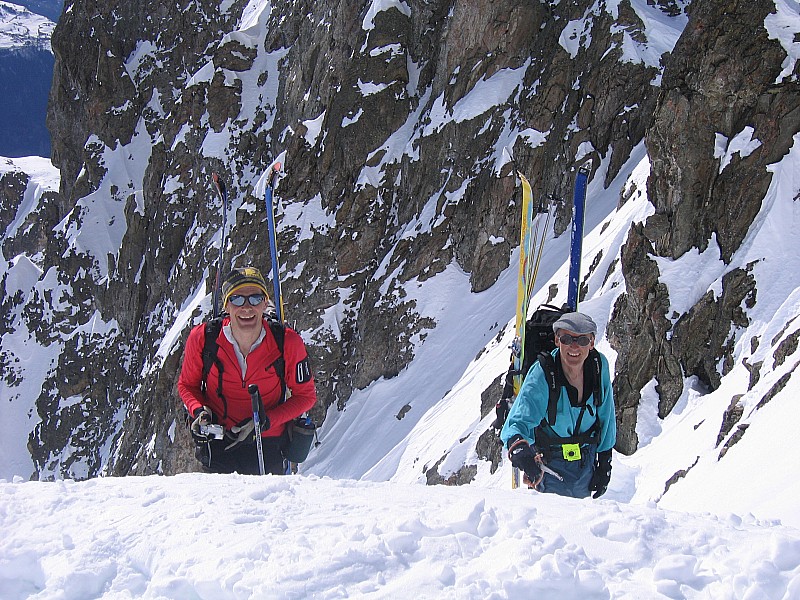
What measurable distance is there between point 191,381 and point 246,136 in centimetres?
4739

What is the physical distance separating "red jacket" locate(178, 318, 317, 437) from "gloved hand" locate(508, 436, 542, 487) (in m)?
1.72

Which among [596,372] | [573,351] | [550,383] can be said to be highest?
[573,351]

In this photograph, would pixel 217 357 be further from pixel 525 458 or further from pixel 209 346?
pixel 525 458

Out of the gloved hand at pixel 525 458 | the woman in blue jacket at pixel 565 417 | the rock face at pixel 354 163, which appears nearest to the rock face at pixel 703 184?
the rock face at pixel 354 163

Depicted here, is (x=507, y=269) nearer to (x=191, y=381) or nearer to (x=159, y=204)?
(x=191, y=381)

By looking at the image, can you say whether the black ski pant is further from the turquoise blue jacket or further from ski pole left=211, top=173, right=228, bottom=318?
ski pole left=211, top=173, right=228, bottom=318

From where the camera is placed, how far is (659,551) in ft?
9.37

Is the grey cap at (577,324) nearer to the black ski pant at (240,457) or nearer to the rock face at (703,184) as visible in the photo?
the black ski pant at (240,457)

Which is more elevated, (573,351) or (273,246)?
(573,351)

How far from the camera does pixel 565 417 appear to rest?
4.89m

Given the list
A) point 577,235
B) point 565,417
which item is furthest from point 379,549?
point 577,235

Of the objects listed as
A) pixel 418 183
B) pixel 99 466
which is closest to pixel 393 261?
pixel 418 183

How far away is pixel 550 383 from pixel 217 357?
271 centimetres

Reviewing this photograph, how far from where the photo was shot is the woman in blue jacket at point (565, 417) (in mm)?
4770
